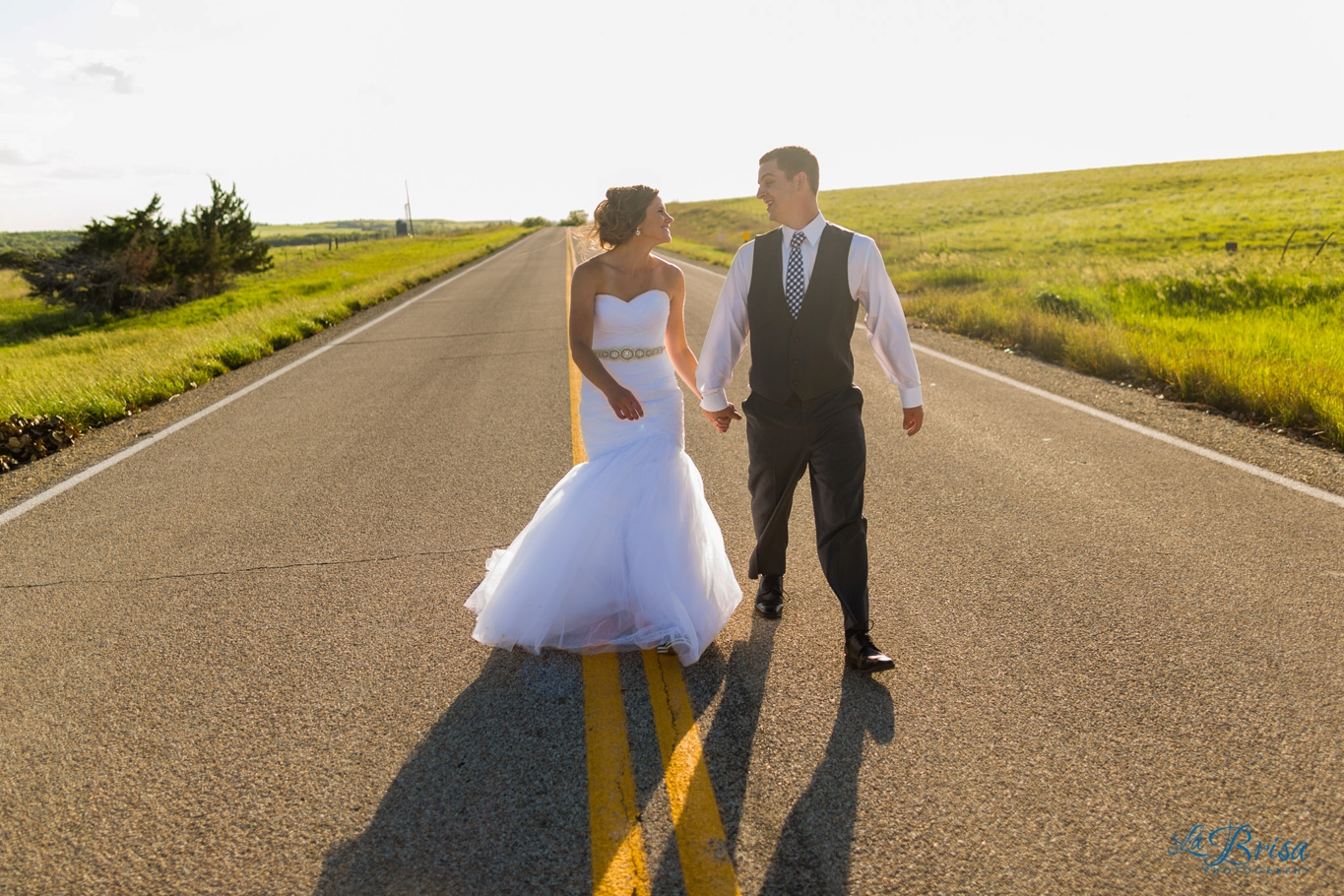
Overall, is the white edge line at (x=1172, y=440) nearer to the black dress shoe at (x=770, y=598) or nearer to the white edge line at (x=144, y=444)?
the black dress shoe at (x=770, y=598)

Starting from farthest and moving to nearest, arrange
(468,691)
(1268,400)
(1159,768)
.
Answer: (1268,400)
(468,691)
(1159,768)

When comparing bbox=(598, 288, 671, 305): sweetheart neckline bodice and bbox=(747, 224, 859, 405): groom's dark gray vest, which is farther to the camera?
bbox=(598, 288, 671, 305): sweetheart neckline bodice

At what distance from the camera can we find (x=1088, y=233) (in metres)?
38.2

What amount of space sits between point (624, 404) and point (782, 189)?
3.55 ft

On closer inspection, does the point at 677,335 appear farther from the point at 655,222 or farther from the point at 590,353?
the point at 655,222

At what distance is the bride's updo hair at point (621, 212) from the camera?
12.5 ft

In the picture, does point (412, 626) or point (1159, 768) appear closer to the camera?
point (1159, 768)

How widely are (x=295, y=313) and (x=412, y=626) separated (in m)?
14.9

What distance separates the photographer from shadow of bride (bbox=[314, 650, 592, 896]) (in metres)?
2.51

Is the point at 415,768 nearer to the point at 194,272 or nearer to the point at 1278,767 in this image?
the point at 1278,767

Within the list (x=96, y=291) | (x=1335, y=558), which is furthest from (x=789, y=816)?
(x=96, y=291)

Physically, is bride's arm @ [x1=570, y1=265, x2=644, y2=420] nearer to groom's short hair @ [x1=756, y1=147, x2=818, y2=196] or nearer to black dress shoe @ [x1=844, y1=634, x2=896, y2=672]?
groom's short hair @ [x1=756, y1=147, x2=818, y2=196]
